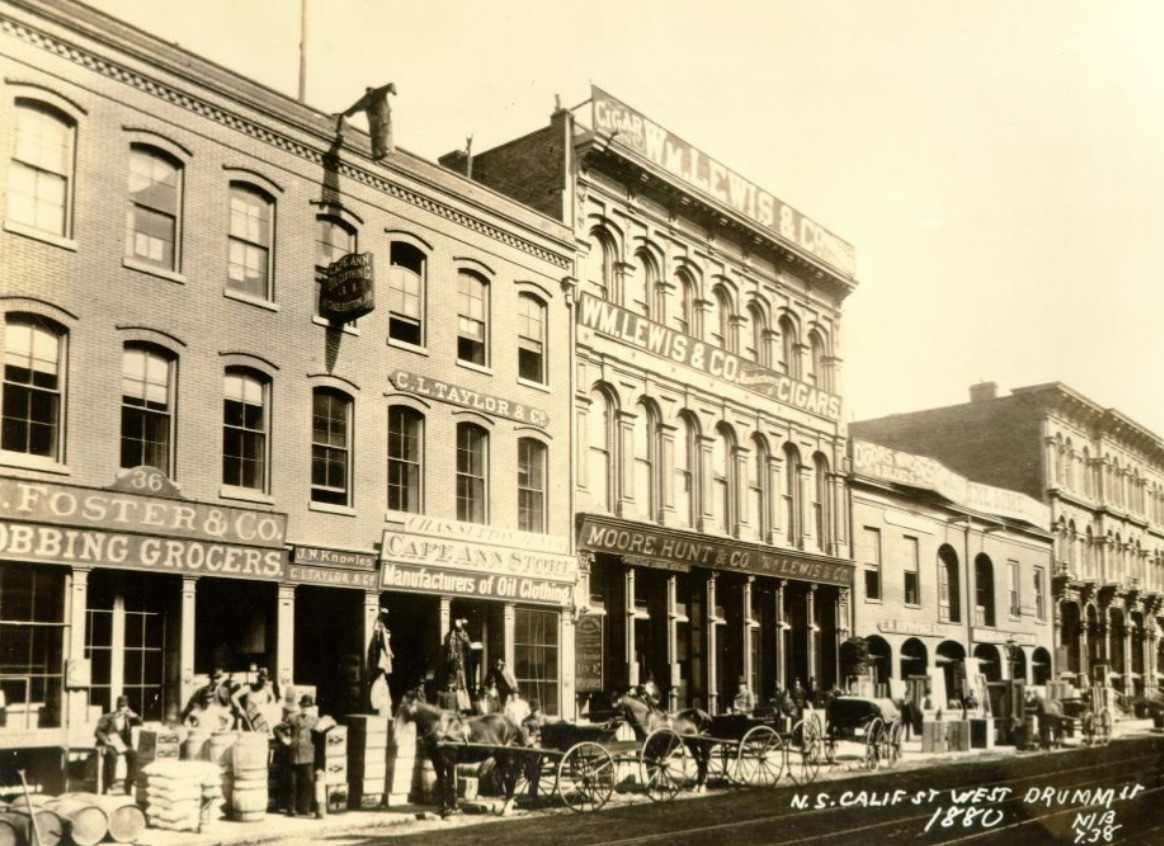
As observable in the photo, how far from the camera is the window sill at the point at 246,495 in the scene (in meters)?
18.5

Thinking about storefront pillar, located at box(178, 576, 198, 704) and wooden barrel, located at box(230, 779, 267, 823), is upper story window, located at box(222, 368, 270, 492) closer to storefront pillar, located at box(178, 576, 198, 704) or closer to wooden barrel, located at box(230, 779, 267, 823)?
storefront pillar, located at box(178, 576, 198, 704)

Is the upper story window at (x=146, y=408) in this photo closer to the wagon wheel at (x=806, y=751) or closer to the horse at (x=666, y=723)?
the horse at (x=666, y=723)

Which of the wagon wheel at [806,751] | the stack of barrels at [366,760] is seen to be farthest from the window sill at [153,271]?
the wagon wheel at [806,751]

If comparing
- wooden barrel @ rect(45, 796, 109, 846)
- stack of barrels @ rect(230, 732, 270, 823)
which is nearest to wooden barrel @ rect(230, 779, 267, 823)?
stack of barrels @ rect(230, 732, 270, 823)

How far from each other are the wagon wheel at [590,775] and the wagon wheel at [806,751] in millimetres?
4991

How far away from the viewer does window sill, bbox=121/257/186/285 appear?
17.4 m

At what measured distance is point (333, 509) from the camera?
2012 centimetres

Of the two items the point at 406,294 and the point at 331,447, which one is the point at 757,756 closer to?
the point at 331,447

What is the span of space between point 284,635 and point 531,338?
28.5ft

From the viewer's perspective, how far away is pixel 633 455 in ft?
90.8

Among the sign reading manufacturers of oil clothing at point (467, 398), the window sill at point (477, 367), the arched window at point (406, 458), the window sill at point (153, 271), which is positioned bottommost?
the arched window at point (406, 458)

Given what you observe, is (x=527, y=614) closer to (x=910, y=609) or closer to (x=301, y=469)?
(x=301, y=469)

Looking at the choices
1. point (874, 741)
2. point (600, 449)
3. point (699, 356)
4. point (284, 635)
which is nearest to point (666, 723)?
point (284, 635)

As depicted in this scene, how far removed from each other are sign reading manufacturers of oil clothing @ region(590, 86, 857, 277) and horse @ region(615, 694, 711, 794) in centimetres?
1342
